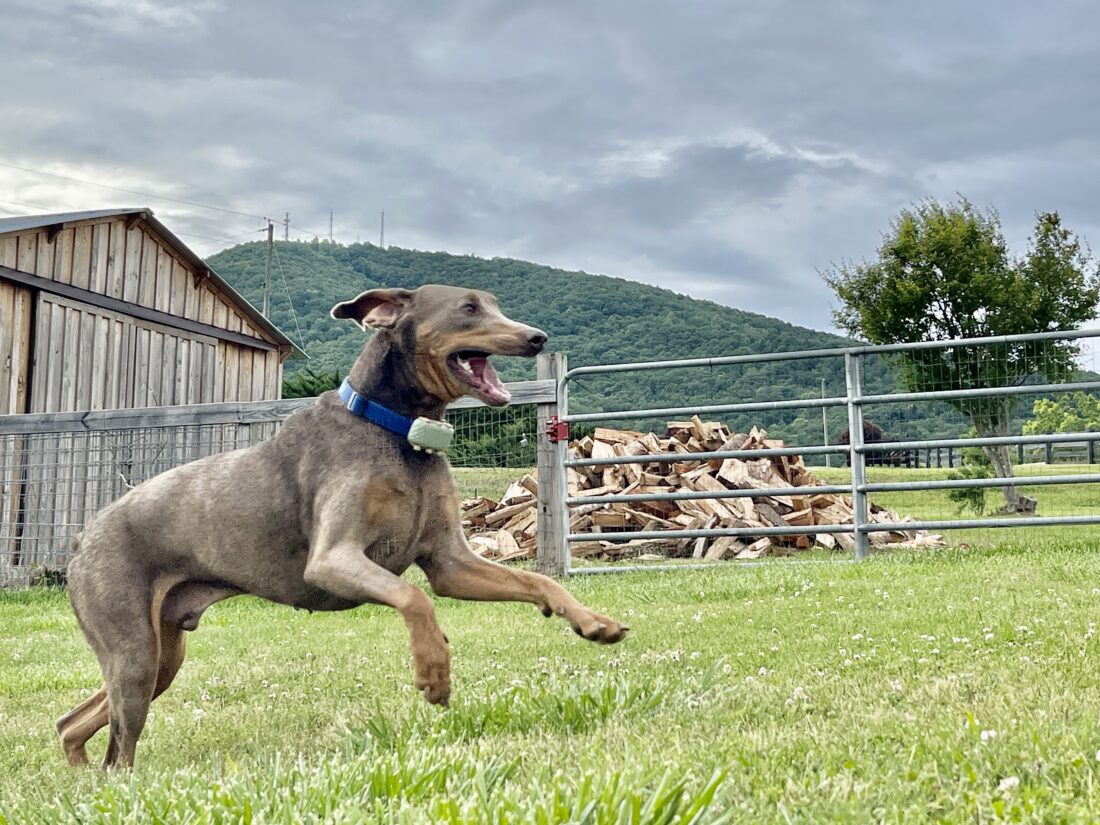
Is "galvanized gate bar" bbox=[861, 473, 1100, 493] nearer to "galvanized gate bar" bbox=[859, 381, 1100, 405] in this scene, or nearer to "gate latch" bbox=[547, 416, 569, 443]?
"galvanized gate bar" bbox=[859, 381, 1100, 405]

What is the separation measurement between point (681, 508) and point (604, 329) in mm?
19251

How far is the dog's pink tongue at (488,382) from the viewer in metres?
3.18

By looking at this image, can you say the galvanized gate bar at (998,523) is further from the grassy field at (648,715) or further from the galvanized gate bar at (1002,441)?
the grassy field at (648,715)

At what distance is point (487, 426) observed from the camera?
8781mm

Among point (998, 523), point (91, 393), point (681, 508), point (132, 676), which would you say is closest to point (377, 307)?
point (132, 676)

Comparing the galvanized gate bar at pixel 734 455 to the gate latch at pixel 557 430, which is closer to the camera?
the gate latch at pixel 557 430

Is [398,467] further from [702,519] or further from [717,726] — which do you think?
[702,519]

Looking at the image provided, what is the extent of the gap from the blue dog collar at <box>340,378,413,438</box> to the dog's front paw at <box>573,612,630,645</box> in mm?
869

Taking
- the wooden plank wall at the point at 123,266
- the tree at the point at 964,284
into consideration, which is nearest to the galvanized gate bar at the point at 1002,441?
the wooden plank wall at the point at 123,266

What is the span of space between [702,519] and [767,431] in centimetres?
203

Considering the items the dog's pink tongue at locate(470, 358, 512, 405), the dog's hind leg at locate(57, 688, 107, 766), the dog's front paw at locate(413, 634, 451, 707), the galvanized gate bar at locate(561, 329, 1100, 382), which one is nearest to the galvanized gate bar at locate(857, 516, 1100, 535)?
the galvanized gate bar at locate(561, 329, 1100, 382)

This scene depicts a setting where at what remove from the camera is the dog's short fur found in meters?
3.17

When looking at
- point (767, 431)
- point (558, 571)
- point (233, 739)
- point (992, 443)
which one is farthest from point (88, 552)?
point (767, 431)

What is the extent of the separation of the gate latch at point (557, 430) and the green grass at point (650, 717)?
7.03 ft
